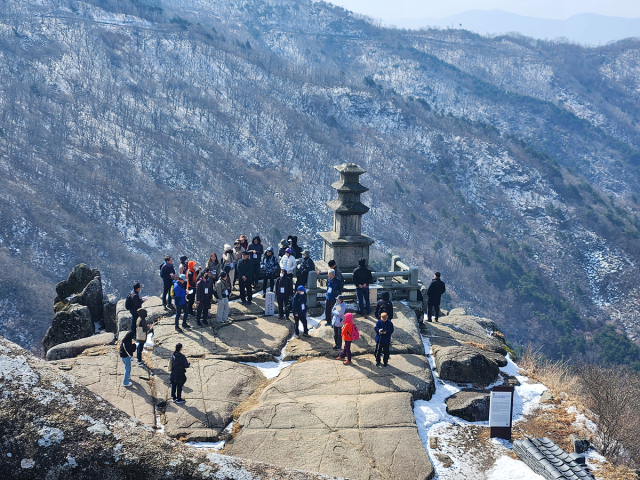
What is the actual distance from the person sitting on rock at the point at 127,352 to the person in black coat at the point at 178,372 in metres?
1.08

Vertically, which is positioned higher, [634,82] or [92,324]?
[634,82]

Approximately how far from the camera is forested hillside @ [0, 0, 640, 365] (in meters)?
58.6

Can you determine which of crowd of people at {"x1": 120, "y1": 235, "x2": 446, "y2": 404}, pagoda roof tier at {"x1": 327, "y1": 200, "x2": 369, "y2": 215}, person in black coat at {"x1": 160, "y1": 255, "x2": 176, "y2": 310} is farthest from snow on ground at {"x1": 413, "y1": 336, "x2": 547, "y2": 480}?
person in black coat at {"x1": 160, "y1": 255, "x2": 176, "y2": 310}

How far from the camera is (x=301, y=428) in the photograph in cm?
1015

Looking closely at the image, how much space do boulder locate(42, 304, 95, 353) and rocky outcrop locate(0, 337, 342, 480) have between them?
51.8ft

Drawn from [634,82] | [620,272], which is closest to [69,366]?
[620,272]

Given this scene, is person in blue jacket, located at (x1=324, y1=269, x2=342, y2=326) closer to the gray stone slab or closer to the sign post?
the gray stone slab

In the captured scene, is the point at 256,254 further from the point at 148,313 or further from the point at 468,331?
the point at 468,331

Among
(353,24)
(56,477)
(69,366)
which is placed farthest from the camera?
(353,24)

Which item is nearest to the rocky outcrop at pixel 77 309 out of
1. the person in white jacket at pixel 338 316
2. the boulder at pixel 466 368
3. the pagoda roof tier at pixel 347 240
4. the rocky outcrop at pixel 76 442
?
the pagoda roof tier at pixel 347 240

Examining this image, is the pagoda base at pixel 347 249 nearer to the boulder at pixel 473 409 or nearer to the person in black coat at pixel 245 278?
the person in black coat at pixel 245 278

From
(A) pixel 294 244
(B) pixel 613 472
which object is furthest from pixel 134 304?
(B) pixel 613 472

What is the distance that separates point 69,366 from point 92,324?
5.61 m

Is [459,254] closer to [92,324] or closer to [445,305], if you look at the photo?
[445,305]
